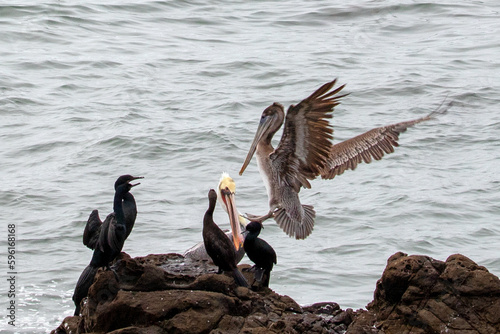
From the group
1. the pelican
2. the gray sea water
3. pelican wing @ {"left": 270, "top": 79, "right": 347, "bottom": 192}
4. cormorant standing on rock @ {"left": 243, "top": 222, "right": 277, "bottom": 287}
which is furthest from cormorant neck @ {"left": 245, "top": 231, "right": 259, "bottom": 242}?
the gray sea water

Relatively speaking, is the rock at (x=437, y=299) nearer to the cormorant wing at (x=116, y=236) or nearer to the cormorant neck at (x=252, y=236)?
the cormorant neck at (x=252, y=236)

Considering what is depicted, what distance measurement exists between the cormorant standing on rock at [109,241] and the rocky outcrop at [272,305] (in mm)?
270

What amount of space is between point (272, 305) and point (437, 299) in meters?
1.09

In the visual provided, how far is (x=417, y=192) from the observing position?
12.6 metres

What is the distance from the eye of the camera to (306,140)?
8.38m

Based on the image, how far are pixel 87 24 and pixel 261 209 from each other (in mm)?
9491

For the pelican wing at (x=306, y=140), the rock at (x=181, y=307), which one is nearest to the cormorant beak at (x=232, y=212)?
the pelican wing at (x=306, y=140)

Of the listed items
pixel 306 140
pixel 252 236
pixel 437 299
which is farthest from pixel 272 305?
pixel 306 140

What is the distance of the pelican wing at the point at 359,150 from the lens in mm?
9430

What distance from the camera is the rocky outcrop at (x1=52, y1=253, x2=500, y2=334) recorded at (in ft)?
20.2

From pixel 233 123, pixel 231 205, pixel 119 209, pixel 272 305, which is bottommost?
pixel 233 123

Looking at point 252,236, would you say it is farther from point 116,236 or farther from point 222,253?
point 116,236

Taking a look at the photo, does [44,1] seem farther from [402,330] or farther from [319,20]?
[402,330]

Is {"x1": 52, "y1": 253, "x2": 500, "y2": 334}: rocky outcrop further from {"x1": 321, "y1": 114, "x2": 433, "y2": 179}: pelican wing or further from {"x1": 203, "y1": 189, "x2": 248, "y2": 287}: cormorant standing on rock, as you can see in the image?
{"x1": 321, "y1": 114, "x2": 433, "y2": 179}: pelican wing
